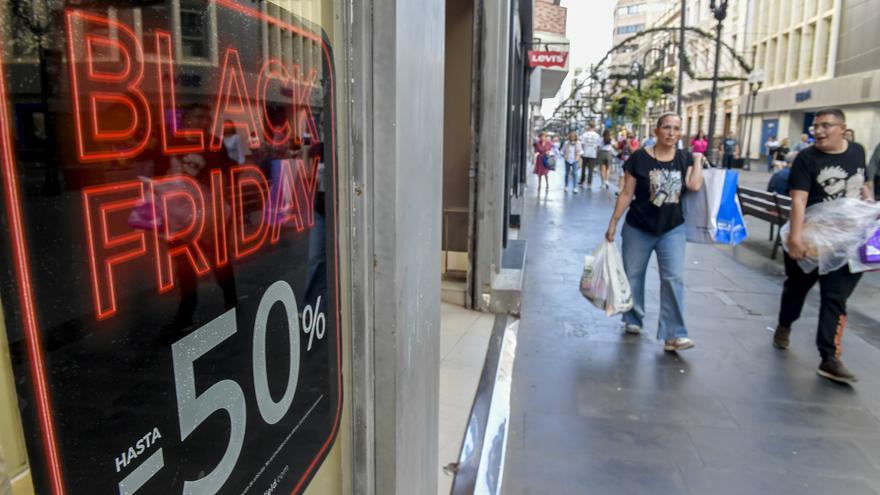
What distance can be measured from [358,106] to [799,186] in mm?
4211

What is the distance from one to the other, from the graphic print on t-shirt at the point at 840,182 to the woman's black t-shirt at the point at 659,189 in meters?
0.96

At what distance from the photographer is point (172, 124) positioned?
32.2 inches

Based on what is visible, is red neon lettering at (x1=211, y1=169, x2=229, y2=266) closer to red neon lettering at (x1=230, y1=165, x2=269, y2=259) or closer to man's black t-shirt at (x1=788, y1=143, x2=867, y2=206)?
red neon lettering at (x1=230, y1=165, x2=269, y2=259)

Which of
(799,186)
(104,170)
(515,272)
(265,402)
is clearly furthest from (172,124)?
(515,272)

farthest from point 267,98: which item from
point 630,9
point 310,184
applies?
point 630,9

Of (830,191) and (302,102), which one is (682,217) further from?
(302,102)

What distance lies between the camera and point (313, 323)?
1.36 meters

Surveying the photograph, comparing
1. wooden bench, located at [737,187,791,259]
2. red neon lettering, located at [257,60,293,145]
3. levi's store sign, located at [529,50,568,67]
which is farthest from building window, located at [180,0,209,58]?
levi's store sign, located at [529,50,568,67]

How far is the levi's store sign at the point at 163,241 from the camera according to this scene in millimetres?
625

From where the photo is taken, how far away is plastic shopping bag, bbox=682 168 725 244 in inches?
199

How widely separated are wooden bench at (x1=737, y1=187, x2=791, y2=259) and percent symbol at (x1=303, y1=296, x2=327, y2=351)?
7928mm

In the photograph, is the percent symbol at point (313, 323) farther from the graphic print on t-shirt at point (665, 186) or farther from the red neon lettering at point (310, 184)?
the graphic print on t-shirt at point (665, 186)

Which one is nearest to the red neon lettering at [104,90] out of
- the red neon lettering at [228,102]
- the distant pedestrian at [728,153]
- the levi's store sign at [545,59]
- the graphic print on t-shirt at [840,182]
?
the red neon lettering at [228,102]

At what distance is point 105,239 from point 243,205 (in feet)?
1.08
